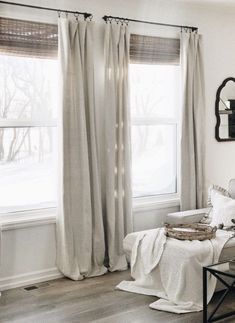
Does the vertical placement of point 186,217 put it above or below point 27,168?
below

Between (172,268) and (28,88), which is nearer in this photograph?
(172,268)

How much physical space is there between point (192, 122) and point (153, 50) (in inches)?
34.5

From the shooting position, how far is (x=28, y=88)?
446cm

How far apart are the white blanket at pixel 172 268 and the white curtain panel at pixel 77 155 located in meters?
0.57

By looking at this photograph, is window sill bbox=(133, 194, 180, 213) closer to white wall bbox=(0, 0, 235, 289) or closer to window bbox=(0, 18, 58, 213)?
white wall bbox=(0, 0, 235, 289)

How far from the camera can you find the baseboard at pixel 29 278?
430cm

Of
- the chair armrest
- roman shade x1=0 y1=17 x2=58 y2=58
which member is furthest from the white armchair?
roman shade x1=0 y1=17 x2=58 y2=58

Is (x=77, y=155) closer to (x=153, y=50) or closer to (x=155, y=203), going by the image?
(x=155, y=203)

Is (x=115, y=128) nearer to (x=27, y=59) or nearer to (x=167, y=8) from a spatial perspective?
(x=27, y=59)

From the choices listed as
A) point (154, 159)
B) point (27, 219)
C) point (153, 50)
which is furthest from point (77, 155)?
point (153, 50)

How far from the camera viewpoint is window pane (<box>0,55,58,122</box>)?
4.34 metres

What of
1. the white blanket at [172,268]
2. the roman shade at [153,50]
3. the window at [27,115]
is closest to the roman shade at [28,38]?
the window at [27,115]

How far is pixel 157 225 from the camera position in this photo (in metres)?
5.25

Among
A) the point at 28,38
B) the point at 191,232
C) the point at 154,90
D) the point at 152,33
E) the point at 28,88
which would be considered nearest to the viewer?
the point at 191,232
